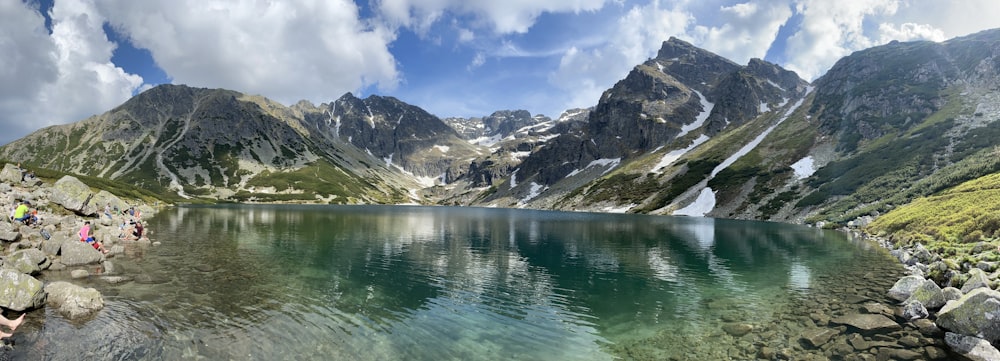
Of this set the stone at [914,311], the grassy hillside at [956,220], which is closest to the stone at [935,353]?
the stone at [914,311]

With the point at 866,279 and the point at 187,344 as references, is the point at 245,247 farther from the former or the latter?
the point at 866,279

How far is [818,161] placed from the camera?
6535 inches

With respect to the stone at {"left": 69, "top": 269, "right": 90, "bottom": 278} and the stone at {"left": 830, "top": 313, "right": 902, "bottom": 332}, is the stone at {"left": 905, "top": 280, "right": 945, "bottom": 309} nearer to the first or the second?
the stone at {"left": 830, "top": 313, "right": 902, "bottom": 332}

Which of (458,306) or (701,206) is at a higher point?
(701,206)

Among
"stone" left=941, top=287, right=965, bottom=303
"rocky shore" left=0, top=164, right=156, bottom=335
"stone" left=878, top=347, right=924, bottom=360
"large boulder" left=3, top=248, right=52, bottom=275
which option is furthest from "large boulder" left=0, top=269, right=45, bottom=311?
"stone" left=941, top=287, right=965, bottom=303

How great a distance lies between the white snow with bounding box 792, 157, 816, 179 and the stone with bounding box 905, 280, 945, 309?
15139cm

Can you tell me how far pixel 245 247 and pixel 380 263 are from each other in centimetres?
2084

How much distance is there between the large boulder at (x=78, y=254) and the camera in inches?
1350

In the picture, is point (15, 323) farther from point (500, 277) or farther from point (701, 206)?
point (701, 206)

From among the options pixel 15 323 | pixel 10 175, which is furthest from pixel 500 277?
pixel 10 175

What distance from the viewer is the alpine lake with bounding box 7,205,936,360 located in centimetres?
2003

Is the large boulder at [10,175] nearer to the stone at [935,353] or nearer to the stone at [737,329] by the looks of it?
the stone at [737,329]

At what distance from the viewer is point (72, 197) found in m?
61.7

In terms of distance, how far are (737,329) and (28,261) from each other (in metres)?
47.3
